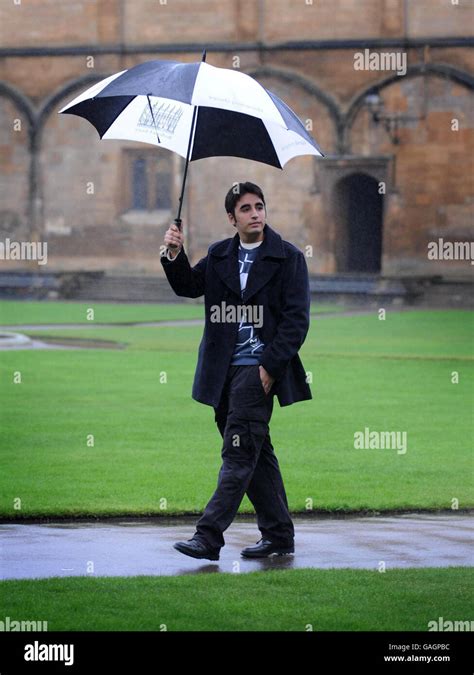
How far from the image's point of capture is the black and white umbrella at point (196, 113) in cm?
859

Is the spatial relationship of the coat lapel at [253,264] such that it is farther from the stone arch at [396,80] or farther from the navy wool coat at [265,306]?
the stone arch at [396,80]

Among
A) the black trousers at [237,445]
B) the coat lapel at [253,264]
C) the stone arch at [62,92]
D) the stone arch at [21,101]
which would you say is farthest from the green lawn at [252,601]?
the stone arch at [21,101]

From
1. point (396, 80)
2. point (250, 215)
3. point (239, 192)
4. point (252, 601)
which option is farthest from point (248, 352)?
point (396, 80)

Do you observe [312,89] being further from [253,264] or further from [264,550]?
[264,550]

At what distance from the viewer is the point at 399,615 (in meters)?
7.14

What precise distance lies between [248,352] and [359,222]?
37.5 m

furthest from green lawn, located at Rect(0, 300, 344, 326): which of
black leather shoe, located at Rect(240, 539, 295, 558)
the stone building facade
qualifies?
black leather shoe, located at Rect(240, 539, 295, 558)

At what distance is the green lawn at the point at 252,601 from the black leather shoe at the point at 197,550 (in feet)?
0.99

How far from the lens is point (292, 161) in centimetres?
4491

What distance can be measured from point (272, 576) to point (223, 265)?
1771 mm

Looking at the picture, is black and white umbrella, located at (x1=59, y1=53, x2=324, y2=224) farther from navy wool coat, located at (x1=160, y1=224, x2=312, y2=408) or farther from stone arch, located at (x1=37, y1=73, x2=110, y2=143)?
stone arch, located at (x1=37, y1=73, x2=110, y2=143)

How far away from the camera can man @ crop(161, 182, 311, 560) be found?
27.7 ft

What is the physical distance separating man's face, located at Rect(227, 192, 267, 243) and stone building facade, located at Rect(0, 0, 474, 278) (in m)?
34.2
